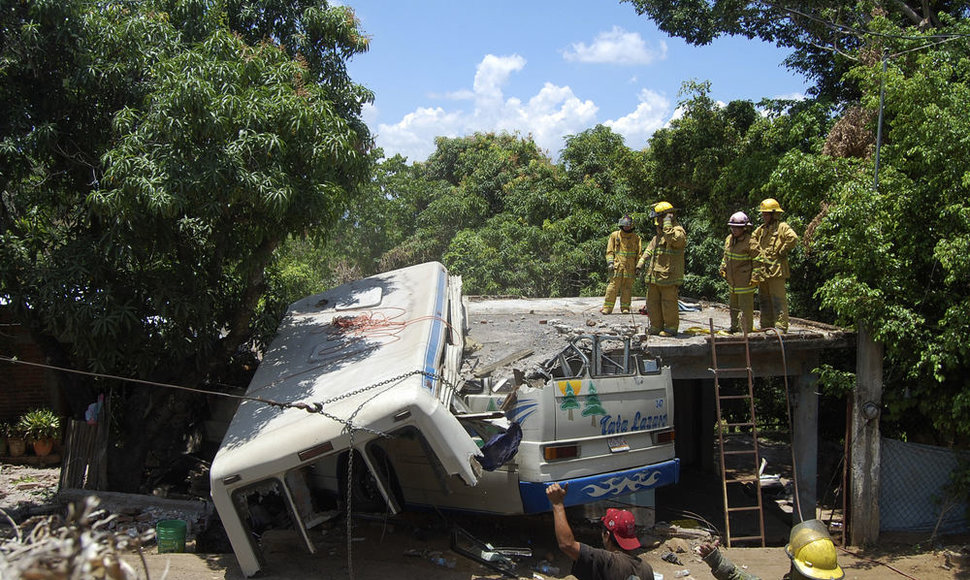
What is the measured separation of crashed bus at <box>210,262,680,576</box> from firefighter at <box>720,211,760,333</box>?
155 cm

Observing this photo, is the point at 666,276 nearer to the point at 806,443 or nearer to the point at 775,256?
the point at 775,256

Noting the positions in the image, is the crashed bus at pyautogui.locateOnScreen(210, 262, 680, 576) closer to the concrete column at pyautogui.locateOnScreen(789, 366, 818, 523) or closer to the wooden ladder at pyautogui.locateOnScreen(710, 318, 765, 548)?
the wooden ladder at pyautogui.locateOnScreen(710, 318, 765, 548)

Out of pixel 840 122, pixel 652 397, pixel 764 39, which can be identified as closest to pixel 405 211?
pixel 764 39

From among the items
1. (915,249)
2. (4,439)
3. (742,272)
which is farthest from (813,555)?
(4,439)

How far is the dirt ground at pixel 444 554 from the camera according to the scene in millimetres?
6254

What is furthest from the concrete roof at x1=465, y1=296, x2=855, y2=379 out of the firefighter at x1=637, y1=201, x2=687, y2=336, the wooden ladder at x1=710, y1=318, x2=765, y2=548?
the firefighter at x1=637, y1=201, x2=687, y2=336

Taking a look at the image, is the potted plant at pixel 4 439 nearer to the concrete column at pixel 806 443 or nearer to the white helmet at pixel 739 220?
the white helmet at pixel 739 220

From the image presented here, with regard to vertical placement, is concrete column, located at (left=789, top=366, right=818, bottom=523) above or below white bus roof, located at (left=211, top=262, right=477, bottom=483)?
below

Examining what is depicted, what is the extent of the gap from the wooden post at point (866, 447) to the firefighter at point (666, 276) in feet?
6.60

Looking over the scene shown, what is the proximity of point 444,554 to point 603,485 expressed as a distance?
1.56 metres

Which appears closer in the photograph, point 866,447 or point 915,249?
point 915,249

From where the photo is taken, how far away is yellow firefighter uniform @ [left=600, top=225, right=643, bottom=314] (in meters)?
10.5

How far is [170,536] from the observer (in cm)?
686

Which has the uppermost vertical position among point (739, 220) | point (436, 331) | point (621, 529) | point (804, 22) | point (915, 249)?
point (804, 22)
